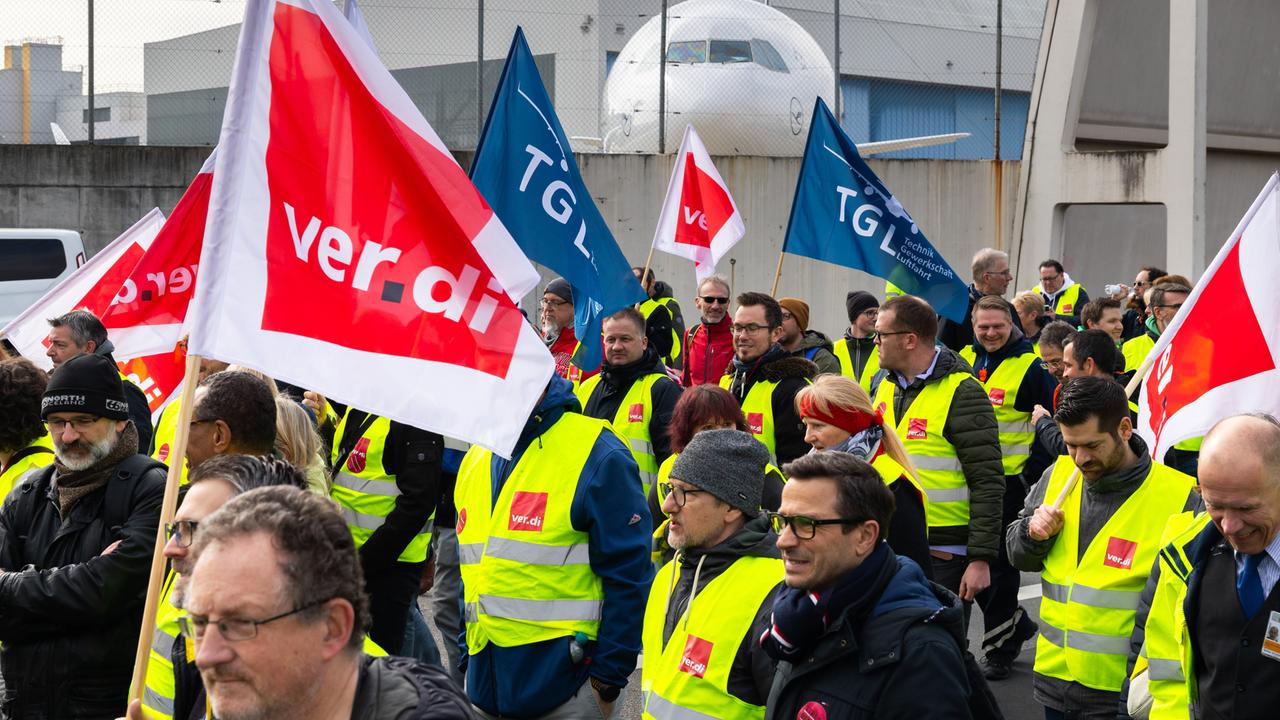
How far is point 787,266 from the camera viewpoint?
1947 cm

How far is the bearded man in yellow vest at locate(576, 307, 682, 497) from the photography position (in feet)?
24.6

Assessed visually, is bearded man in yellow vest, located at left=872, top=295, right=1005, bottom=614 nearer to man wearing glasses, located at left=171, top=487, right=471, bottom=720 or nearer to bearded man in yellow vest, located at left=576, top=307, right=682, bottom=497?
bearded man in yellow vest, located at left=576, top=307, right=682, bottom=497

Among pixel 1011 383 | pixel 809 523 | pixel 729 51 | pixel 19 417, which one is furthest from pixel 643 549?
pixel 729 51

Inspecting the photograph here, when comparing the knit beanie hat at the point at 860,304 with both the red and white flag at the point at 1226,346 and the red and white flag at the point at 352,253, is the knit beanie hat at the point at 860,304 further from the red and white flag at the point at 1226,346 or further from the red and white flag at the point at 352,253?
the red and white flag at the point at 352,253

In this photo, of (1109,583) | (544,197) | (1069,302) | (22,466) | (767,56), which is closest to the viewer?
(1109,583)

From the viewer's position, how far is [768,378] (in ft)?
25.4

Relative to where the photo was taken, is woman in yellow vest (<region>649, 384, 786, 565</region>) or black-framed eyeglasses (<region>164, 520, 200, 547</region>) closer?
black-framed eyeglasses (<region>164, 520, 200, 547</region>)

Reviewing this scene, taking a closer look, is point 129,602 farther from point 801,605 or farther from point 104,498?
point 801,605

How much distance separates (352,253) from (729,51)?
19587mm

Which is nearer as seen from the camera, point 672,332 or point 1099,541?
point 1099,541

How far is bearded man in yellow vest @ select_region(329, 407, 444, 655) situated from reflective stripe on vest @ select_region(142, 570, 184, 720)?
2.04m

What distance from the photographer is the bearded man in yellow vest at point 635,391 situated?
24.6ft

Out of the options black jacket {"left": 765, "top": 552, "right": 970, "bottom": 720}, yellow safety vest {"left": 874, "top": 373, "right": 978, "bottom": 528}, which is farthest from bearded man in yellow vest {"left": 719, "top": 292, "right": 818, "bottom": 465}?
black jacket {"left": 765, "top": 552, "right": 970, "bottom": 720}

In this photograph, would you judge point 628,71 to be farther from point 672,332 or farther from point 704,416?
point 704,416
